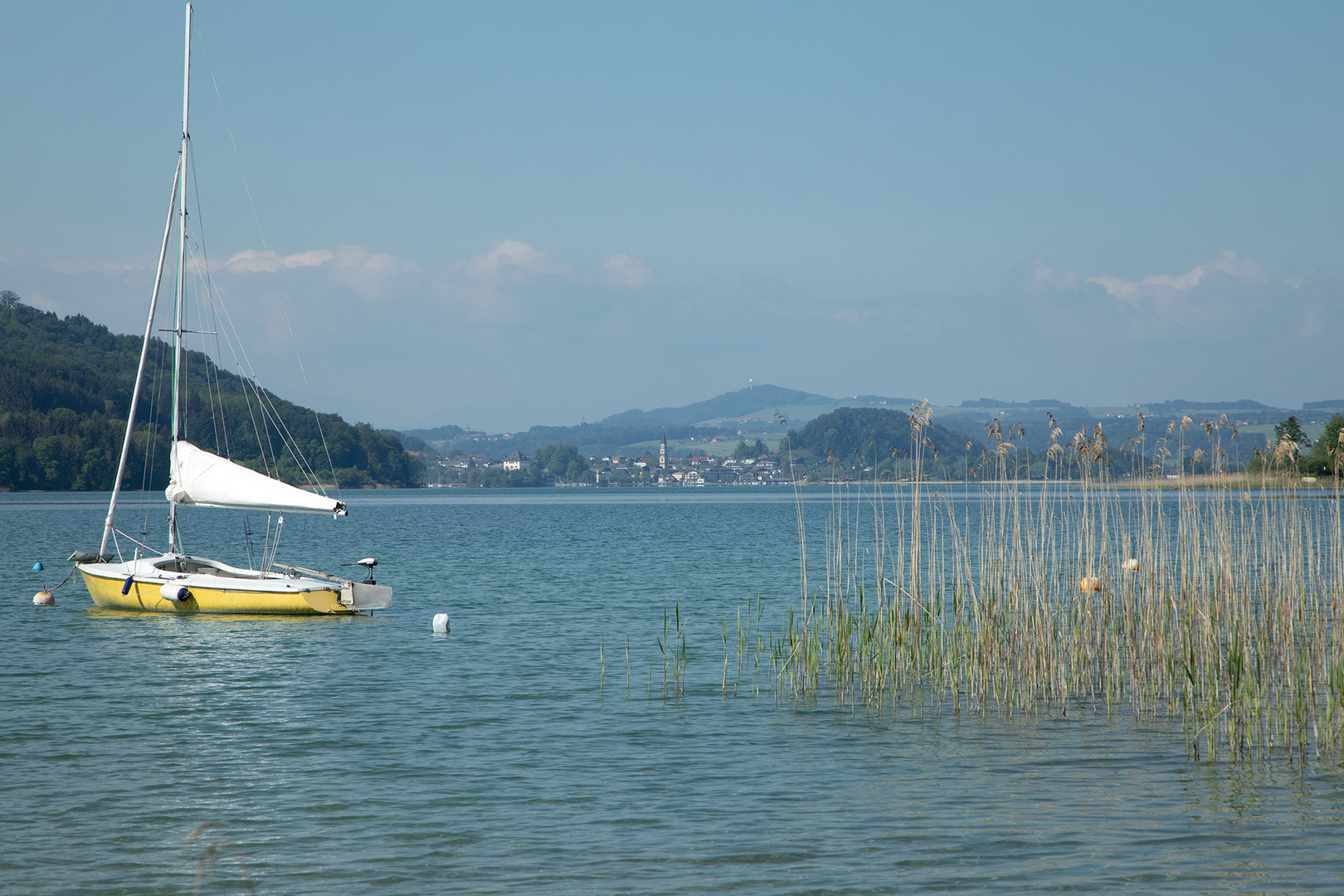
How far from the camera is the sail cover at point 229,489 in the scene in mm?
23891

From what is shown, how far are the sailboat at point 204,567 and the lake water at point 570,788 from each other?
11.3 ft

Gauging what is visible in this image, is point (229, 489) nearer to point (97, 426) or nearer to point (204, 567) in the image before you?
point (204, 567)

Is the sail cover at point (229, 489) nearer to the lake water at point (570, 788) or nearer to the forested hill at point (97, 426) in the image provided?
the lake water at point (570, 788)

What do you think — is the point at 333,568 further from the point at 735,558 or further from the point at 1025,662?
the point at 1025,662

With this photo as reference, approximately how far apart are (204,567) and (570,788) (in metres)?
18.4

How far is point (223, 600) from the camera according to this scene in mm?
25188

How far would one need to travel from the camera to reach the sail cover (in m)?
23.9

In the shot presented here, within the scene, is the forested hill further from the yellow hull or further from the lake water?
the lake water

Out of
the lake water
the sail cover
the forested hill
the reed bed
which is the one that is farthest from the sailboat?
the forested hill

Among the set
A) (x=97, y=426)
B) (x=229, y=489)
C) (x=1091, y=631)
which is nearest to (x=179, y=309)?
(x=229, y=489)

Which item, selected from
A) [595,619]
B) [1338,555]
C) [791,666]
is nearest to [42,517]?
[595,619]

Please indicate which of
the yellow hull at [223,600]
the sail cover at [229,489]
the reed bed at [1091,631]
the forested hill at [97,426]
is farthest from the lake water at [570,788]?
the forested hill at [97,426]

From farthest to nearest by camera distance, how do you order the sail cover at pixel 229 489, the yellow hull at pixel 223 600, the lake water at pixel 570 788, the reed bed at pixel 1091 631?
the yellow hull at pixel 223 600 → the sail cover at pixel 229 489 → the reed bed at pixel 1091 631 → the lake water at pixel 570 788

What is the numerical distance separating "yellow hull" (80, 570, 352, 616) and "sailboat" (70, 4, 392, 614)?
2 cm
